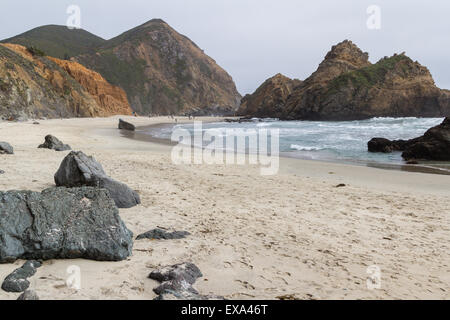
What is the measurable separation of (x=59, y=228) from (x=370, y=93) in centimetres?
8058

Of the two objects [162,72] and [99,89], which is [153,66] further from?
[99,89]

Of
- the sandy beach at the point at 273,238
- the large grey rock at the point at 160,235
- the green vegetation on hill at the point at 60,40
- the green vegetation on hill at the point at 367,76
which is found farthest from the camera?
the green vegetation on hill at the point at 60,40

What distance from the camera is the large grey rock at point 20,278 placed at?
2699 mm

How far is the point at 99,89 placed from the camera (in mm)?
68125

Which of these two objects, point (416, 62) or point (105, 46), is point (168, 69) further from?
point (416, 62)

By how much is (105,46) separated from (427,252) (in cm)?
17376

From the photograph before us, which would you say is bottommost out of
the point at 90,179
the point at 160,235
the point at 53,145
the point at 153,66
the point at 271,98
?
the point at 160,235

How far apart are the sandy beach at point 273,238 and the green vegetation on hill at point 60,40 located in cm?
13582

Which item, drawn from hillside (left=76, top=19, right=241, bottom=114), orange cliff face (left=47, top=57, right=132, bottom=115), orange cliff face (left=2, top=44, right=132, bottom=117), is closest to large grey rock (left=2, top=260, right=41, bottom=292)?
orange cliff face (left=2, top=44, right=132, bottom=117)

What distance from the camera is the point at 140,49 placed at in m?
146

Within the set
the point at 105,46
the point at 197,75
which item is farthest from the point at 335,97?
the point at 105,46

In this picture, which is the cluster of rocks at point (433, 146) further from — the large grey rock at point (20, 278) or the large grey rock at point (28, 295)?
the large grey rock at point (28, 295)

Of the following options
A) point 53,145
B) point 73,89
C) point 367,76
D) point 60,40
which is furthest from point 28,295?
point 60,40

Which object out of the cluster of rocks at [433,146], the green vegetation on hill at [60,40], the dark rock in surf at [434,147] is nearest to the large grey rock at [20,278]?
the cluster of rocks at [433,146]
